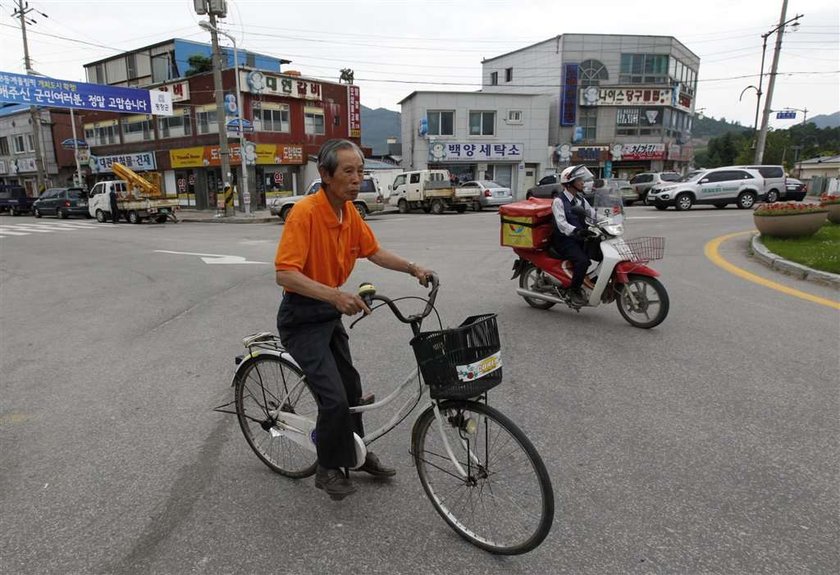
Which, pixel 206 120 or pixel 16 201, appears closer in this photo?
pixel 206 120

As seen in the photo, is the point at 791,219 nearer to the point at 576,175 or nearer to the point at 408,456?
the point at 576,175

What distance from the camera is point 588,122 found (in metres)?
40.1

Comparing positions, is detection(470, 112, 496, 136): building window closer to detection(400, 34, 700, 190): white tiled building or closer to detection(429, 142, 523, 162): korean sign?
detection(400, 34, 700, 190): white tiled building

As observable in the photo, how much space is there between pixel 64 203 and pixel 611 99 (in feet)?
117

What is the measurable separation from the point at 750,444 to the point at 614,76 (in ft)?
138

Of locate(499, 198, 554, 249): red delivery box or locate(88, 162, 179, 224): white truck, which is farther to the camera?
locate(88, 162, 179, 224): white truck

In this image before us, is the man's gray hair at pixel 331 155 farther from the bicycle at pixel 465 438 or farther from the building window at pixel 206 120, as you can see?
the building window at pixel 206 120

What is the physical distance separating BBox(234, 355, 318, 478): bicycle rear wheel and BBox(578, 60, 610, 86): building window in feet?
136

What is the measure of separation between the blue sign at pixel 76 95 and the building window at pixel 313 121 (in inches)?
329

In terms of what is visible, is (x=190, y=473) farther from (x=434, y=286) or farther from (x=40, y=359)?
(x=40, y=359)

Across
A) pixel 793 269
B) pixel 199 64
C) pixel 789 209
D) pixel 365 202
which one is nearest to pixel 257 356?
pixel 793 269

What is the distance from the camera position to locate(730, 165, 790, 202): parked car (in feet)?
75.2

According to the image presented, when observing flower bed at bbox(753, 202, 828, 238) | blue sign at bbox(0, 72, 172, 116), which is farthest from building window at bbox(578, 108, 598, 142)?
flower bed at bbox(753, 202, 828, 238)

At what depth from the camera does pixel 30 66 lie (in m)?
31.7
